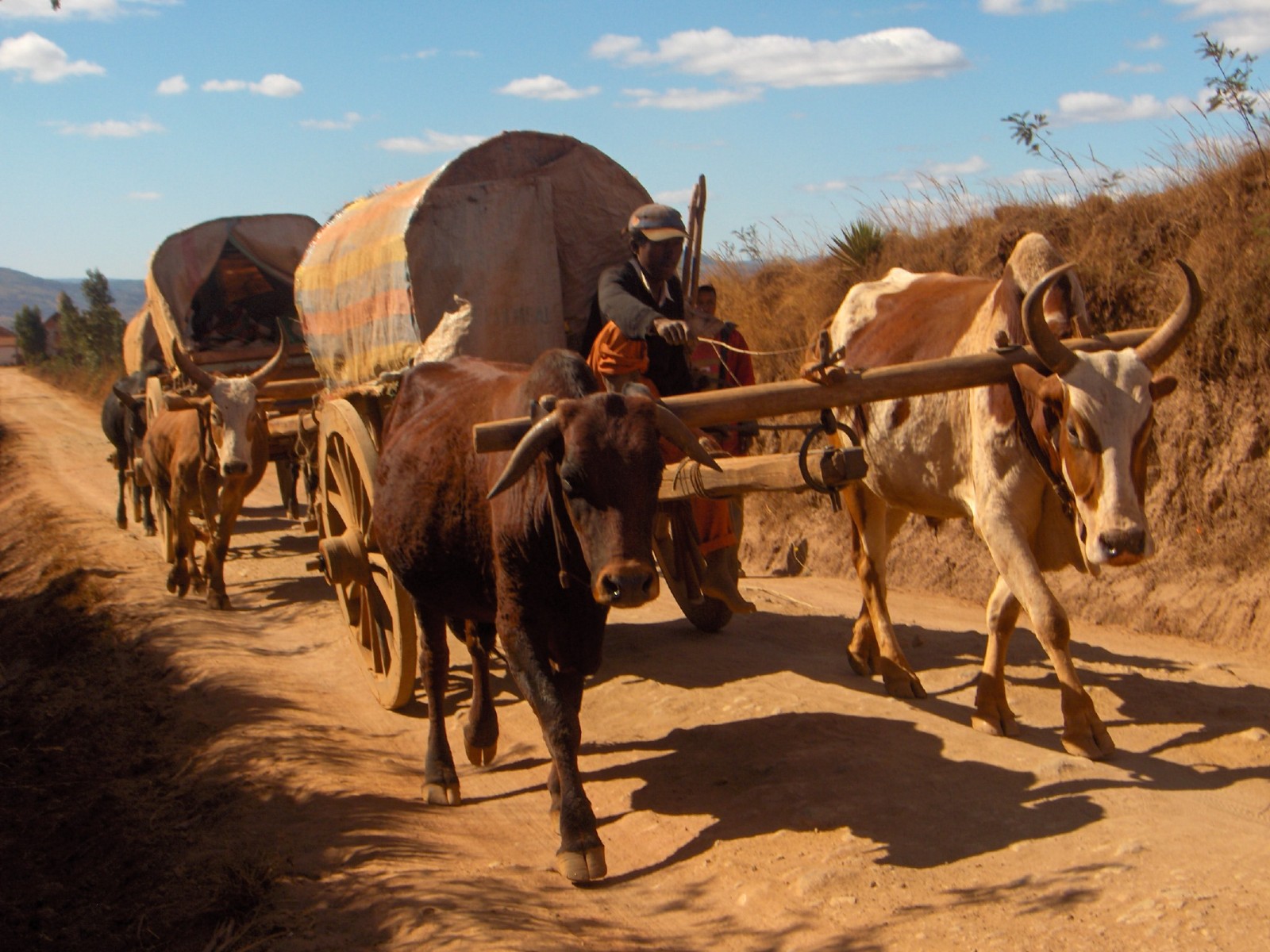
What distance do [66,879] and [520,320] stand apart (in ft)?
10.3

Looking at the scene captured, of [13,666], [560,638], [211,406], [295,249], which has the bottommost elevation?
[13,666]

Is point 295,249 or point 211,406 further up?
point 295,249

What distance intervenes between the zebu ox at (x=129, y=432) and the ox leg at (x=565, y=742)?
29.5 feet

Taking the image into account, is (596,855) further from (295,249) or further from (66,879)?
(295,249)

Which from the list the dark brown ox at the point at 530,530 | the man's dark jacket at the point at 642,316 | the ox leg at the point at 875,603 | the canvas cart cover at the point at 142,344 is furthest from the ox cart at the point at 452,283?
the canvas cart cover at the point at 142,344

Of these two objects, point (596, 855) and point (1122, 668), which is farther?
point (1122, 668)

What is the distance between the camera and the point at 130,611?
360 inches

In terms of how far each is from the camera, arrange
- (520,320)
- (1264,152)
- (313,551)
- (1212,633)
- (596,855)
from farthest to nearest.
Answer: (313,551)
(1264,152)
(1212,633)
(520,320)
(596,855)

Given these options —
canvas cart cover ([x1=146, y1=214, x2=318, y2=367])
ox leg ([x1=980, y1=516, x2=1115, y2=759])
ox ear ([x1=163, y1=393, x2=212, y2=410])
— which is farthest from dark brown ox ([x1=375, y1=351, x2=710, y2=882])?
canvas cart cover ([x1=146, y1=214, x2=318, y2=367])

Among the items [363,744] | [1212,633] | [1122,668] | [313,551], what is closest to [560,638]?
[363,744]

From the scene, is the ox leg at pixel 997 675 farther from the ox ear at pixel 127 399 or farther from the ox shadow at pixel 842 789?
the ox ear at pixel 127 399

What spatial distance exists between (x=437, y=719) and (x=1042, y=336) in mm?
2941

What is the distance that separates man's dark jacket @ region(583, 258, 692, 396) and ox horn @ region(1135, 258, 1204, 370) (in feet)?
6.43

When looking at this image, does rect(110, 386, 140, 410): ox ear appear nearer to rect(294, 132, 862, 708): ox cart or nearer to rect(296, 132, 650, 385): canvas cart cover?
rect(294, 132, 862, 708): ox cart
